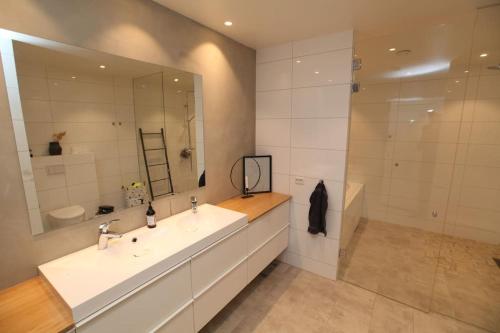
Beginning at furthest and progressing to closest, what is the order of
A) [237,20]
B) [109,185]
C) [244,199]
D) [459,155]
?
[459,155] < [244,199] < [237,20] < [109,185]

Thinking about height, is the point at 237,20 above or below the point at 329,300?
above

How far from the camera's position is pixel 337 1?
157 centimetres

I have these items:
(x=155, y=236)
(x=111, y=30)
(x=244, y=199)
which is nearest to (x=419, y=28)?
(x=244, y=199)

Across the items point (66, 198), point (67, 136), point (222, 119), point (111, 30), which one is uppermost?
point (111, 30)

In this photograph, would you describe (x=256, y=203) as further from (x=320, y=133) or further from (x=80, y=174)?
(x=80, y=174)

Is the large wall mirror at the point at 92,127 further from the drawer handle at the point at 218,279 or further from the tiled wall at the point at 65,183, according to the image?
the drawer handle at the point at 218,279

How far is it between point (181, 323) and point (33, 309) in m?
0.74

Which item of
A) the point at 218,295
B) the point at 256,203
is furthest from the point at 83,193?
the point at 256,203

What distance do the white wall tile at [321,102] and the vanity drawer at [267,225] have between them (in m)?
0.98

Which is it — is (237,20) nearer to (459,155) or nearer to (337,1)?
(337,1)

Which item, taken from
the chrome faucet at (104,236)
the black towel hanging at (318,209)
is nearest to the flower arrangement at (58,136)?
the chrome faucet at (104,236)

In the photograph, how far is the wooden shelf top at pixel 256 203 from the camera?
2091mm

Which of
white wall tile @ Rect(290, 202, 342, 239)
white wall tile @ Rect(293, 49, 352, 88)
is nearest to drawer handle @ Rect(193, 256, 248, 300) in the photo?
white wall tile @ Rect(290, 202, 342, 239)

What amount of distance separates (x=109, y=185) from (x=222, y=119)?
115cm
